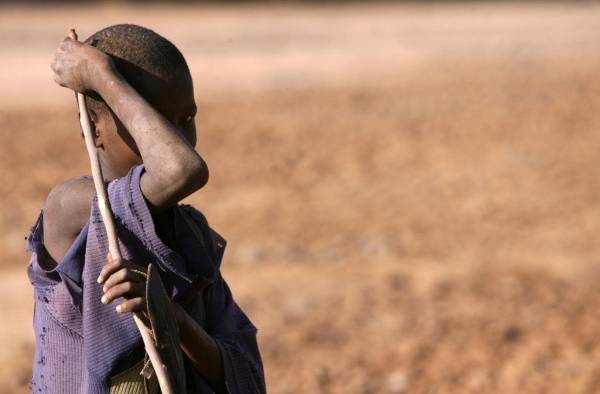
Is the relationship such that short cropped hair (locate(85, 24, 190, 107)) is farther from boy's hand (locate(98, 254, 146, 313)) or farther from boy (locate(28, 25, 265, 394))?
boy's hand (locate(98, 254, 146, 313))

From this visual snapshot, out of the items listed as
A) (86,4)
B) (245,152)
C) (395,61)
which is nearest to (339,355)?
(245,152)

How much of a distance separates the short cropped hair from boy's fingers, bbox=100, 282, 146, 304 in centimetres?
39

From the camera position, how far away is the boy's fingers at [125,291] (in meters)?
2.16

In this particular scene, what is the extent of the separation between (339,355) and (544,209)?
356cm

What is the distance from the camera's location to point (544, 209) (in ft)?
29.6

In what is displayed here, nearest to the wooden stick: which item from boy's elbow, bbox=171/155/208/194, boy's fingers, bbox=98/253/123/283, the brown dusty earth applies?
boy's fingers, bbox=98/253/123/283

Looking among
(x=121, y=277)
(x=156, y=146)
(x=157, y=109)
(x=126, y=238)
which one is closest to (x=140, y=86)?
(x=157, y=109)

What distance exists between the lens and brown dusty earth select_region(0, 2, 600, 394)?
5.92 meters

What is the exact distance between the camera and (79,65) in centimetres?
229

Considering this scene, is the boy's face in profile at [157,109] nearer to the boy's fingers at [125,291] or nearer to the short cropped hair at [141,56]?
the short cropped hair at [141,56]

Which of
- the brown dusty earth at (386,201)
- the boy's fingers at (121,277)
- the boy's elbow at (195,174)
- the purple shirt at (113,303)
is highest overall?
the boy's elbow at (195,174)

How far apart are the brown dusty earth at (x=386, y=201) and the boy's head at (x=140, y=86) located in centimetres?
318

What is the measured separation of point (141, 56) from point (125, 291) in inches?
18.4

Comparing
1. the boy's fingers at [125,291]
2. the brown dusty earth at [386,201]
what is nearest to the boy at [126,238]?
the boy's fingers at [125,291]
